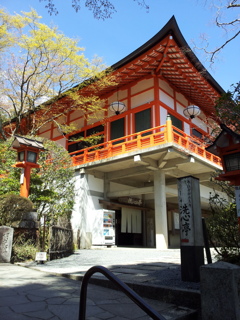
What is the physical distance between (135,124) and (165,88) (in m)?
2.87

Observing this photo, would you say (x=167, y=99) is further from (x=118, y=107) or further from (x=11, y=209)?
(x=11, y=209)

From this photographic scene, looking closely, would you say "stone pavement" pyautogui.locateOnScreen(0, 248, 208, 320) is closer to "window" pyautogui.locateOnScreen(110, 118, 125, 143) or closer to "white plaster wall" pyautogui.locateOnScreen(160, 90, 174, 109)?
"window" pyautogui.locateOnScreen(110, 118, 125, 143)

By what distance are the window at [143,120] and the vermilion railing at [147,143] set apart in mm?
407

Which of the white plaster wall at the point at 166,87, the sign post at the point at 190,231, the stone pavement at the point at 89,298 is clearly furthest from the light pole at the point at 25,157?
the white plaster wall at the point at 166,87

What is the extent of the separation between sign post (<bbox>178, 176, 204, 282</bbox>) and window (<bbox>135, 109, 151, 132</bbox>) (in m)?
9.76

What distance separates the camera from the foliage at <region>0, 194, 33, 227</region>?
716cm

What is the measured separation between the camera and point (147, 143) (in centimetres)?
1316

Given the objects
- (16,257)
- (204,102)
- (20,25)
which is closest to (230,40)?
→ (16,257)

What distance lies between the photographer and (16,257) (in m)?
6.77

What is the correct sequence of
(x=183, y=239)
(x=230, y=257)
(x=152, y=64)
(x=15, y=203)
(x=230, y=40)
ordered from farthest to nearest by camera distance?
A: (x=152, y=64) < (x=15, y=203) < (x=230, y=40) < (x=230, y=257) < (x=183, y=239)

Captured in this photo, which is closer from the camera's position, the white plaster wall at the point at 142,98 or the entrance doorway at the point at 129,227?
the white plaster wall at the point at 142,98

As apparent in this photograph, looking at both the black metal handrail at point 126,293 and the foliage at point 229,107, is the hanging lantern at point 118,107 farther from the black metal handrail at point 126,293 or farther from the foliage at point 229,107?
the black metal handrail at point 126,293

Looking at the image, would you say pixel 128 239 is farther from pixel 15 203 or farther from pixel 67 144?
pixel 15 203

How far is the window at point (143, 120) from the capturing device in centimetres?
1406
